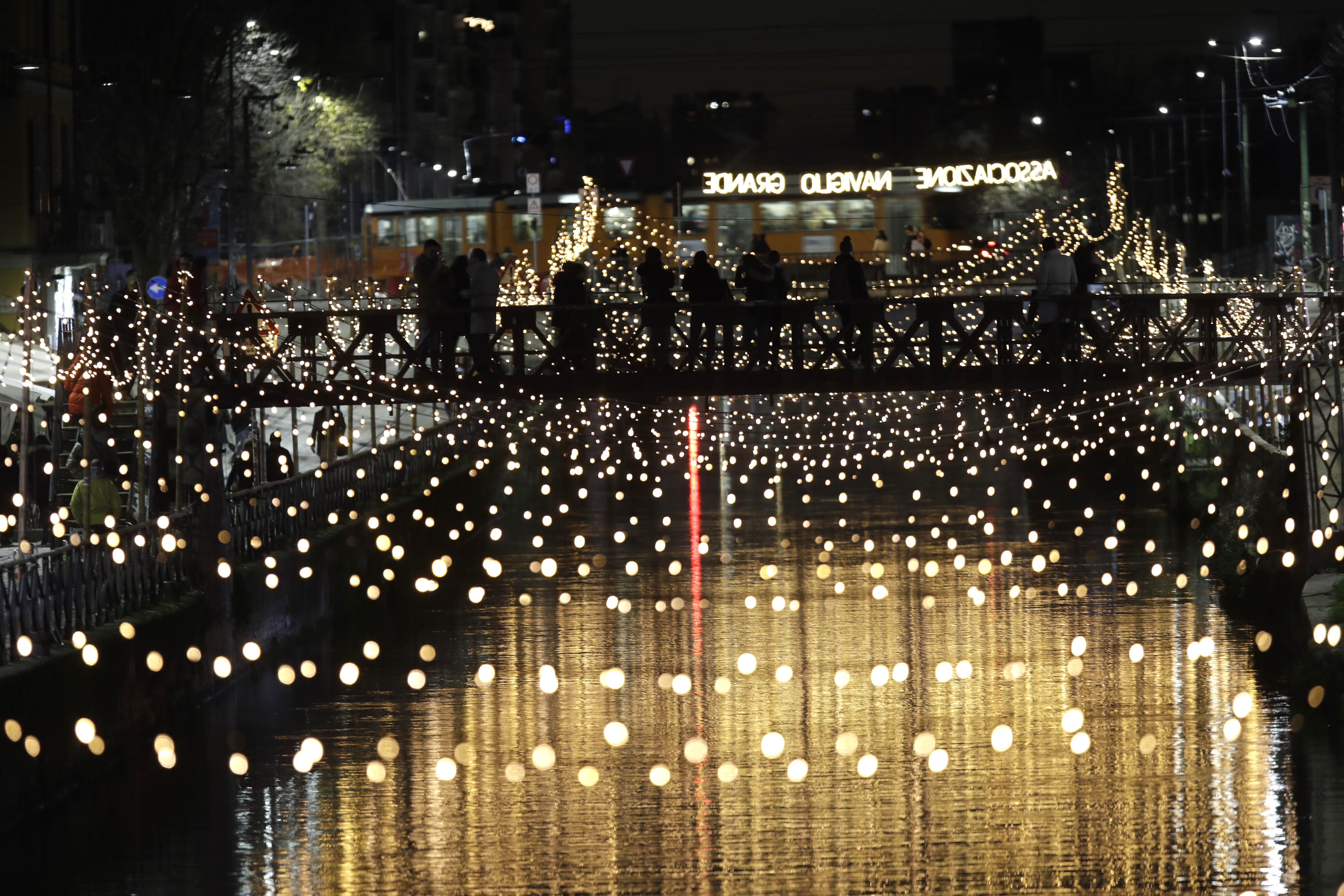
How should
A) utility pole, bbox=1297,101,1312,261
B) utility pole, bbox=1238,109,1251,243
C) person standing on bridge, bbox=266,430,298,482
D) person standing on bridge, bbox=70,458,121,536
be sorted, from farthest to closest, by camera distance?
utility pole, bbox=1238,109,1251,243 → utility pole, bbox=1297,101,1312,261 → person standing on bridge, bbox=266,430,298,482 → person standing on bridge, bbox=70,458,121,536

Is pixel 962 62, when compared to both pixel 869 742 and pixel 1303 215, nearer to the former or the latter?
pixel 1303 215

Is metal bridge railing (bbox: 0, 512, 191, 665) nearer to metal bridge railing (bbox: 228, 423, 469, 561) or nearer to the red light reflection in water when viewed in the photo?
metal bridge railing (bbox: 228, 423, 469, 561)

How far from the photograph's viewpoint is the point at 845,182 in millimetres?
55125

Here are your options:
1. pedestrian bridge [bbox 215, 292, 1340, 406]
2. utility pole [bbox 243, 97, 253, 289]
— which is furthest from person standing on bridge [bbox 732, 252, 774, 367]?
utility pole [bbox 243, 97, 253, 289]

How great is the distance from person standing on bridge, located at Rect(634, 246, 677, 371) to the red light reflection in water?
3.61m

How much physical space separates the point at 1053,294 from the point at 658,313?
488cm

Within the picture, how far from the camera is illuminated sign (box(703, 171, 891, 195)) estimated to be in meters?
54.8

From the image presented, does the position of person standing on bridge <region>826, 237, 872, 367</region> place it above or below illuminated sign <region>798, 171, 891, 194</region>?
below

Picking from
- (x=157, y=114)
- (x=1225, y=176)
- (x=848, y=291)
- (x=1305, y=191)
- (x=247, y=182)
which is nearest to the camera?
(x=848, y=291)

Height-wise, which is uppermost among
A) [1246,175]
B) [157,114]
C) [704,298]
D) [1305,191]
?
[157,114]

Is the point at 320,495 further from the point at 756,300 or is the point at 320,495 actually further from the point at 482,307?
the point at 756,300

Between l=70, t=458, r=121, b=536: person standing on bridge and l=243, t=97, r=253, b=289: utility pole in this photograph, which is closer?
l=70, t=458, r=121, b=536: person standing on bridge

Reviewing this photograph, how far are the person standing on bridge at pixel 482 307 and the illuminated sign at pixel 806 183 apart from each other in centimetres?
2966

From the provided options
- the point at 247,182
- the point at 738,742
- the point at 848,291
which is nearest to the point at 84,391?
the point at 848,291
